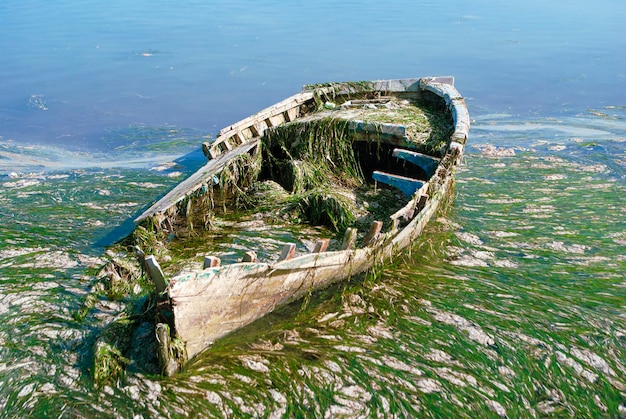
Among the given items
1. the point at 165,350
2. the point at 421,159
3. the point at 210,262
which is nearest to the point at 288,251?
the point at 210,262

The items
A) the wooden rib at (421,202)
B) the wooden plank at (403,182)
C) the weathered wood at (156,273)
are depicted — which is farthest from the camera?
the wooden plank at (403,182)

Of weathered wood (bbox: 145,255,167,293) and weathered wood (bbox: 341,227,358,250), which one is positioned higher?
weathered wood (bbox: 145,255,167,293)

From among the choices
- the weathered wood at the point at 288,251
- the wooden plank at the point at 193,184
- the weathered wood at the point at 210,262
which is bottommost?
the wooden plank at the point at 193,184

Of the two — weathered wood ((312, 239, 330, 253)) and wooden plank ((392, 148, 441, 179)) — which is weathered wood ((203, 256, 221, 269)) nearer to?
weathered wood ((312, 239, 330, 253))

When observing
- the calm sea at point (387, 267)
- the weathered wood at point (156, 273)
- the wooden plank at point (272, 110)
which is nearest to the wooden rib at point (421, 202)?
the calm sea at point (387, 267)

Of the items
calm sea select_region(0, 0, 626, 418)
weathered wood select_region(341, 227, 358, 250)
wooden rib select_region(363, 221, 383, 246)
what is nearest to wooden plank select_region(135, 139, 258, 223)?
calm sea select_region(0, 0, 626, 418)

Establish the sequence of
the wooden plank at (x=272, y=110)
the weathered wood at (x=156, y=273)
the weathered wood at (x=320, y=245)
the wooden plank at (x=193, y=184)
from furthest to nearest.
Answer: the wooden plank at (x=272, y=110) → the wooden plank at (x=193, y=184) → the weathered wood at (x=320, y=245) → the weathered wood at (x=156, y=273)

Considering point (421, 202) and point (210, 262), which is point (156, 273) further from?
point (421, 202)

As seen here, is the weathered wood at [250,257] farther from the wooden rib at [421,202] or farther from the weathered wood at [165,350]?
the wooden rib at [421,202]
